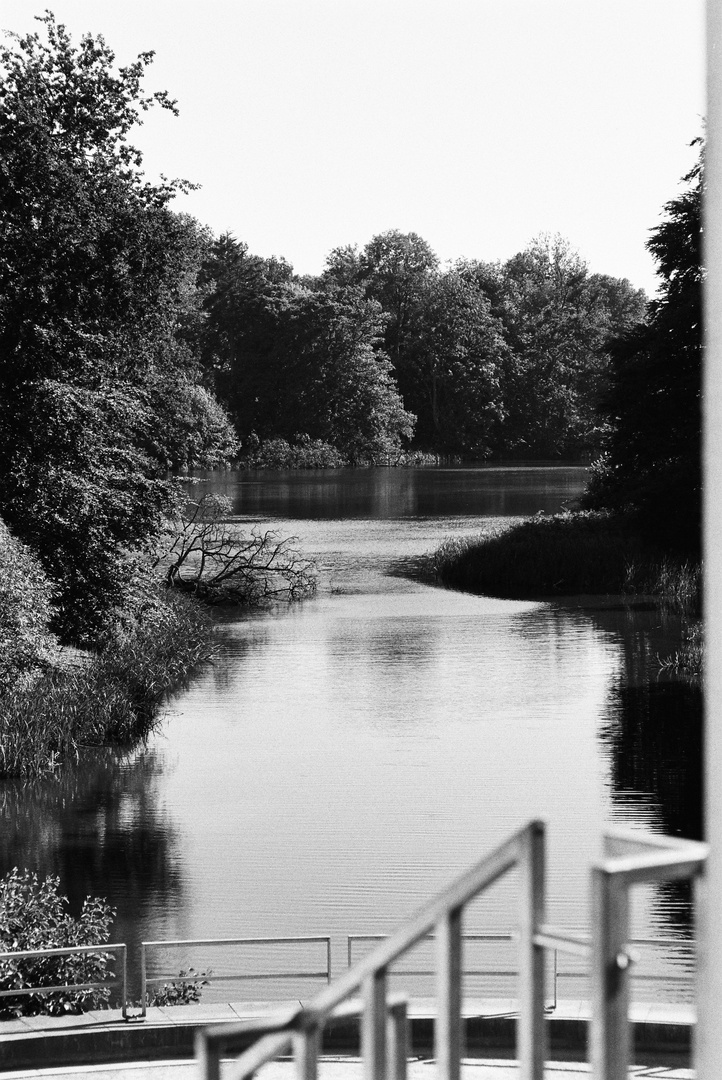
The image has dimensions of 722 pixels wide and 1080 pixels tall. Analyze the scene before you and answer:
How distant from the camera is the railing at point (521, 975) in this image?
1.64 metres

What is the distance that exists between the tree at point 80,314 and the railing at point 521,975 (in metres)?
21.4

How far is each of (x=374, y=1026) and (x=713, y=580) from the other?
0.70 meters

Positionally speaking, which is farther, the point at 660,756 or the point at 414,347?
the point at 414,347

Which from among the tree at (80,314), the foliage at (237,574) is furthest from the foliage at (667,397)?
the tree at (80,314)

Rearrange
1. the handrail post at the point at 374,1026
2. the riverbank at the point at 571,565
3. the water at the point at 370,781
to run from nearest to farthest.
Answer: the handrail post at the point at 374,1026
the water at the point at 370,781
the riverbank at the point at 571,565

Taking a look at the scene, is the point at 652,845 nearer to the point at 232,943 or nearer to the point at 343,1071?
the point at 343,1071

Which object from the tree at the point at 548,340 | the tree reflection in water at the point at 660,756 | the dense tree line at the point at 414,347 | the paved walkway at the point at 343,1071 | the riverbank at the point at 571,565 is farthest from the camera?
the tree at the point at 548,340

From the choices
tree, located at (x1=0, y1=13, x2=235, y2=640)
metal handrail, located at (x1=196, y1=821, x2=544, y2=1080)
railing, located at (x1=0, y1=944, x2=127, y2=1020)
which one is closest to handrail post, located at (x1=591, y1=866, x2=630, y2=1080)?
metal handrail, located at (x1=196, y1=821, x2=544, y2=1080)

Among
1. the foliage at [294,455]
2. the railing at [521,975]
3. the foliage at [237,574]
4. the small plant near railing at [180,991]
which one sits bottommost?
the small plant near railing at [180,991]

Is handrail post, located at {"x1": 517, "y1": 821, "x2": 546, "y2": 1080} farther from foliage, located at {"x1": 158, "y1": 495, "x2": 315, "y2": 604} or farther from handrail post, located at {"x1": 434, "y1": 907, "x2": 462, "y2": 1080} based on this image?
foliage, located at {"x1": 158, "y1": 495, "x2": 315, "y2": 604}

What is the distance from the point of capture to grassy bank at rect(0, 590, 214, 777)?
20.2 metres

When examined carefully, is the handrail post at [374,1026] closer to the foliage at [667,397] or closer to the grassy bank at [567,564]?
the grassy bank at [567,564]

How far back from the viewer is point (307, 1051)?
1.81m

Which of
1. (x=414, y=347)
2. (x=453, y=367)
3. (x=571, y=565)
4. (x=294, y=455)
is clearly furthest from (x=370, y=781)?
(x=453, y=367)
